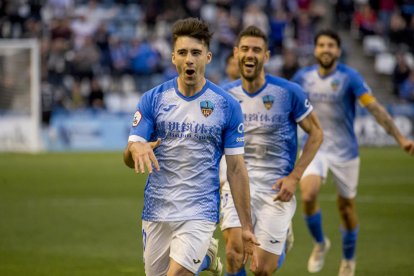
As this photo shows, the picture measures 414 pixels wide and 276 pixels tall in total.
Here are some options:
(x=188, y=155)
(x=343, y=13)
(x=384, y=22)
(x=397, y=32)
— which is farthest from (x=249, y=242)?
(x=384, y=22)

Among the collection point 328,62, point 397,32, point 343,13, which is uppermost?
point 343,13

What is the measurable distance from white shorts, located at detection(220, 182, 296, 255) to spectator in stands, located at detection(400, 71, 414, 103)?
23167 millimetres

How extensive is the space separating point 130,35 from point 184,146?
25.2 m

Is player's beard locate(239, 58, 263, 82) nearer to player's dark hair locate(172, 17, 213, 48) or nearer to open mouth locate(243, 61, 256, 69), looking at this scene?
open mouth locate(243, 61, 256, 69)

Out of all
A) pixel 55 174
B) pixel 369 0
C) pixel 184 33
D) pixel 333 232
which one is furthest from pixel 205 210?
pixel 369 0

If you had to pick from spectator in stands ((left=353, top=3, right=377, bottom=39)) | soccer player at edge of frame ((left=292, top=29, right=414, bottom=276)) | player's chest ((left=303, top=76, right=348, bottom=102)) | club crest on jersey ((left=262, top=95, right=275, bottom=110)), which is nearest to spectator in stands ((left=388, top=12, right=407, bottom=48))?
spectator in stands ((left=353, top=3, right=377, bottom=39))

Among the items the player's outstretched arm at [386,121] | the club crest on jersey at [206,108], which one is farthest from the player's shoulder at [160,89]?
the player's outstretched arm at [386,121]

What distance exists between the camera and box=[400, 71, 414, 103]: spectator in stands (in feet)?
102

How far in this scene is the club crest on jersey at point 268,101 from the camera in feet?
28.4

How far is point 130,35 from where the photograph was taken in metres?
31.7

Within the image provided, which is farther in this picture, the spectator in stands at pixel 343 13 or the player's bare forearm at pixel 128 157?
the spectator in stands at pixel 343 13

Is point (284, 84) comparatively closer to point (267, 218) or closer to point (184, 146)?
point (267, 218)

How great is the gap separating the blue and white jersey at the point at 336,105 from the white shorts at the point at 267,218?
285 cm

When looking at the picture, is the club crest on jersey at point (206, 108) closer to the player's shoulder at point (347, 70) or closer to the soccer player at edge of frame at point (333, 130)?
the soccer player at edge of frame at point (333, 130)
